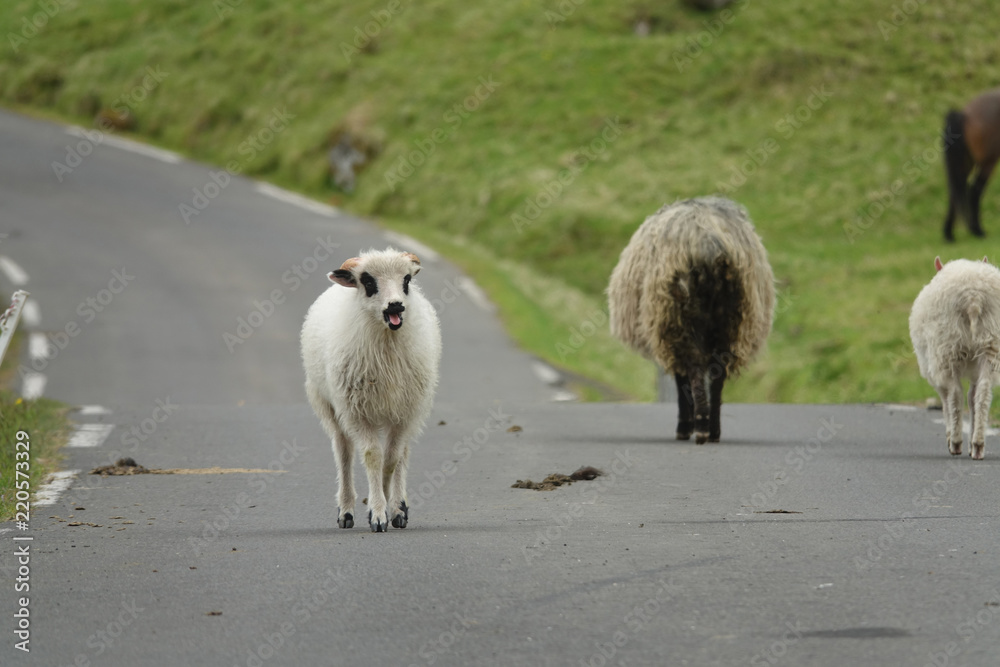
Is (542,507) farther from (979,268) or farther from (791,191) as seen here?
(791,191)

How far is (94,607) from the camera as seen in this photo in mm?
6863

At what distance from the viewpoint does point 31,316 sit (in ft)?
76.5

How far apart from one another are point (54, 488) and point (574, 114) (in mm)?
27480

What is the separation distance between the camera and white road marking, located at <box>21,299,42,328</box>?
22.9 metres

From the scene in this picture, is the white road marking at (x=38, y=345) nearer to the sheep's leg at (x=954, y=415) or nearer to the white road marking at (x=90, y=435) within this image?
the white road marking at (x=90, y=435)
